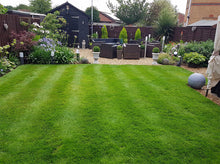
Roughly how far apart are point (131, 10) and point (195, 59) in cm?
3298

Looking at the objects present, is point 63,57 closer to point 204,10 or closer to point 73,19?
point 73,19

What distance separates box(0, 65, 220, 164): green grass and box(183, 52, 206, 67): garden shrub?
3.75 m

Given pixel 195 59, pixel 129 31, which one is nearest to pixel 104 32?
pixel 129 31

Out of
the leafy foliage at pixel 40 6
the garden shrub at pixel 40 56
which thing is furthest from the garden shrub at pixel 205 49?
the leafy foliage at pixel 40 6

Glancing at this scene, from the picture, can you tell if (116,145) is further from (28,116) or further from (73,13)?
(73,13)

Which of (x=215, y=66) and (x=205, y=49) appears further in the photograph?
(x=205, y=49)

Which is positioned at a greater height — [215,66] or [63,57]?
[215,66]

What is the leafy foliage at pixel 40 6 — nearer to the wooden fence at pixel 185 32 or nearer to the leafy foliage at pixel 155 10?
the wooden fence at pixel 185 32

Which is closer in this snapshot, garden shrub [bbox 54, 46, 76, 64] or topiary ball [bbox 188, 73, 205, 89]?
topiary ball [bbox 188, 73, 205, 89]

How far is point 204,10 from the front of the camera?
2145 cm

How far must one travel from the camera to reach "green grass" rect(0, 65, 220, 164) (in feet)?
9.07

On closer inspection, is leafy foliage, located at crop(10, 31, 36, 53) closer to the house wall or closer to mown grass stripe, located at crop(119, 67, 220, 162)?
mown grass stripe, located at crop(119, 67, 220, 162)

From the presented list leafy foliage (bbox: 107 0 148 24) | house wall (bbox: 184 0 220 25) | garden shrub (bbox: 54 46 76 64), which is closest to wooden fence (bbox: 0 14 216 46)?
garden shrub (bbox: 54 46 76 64)

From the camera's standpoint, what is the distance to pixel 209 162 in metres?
2.66
